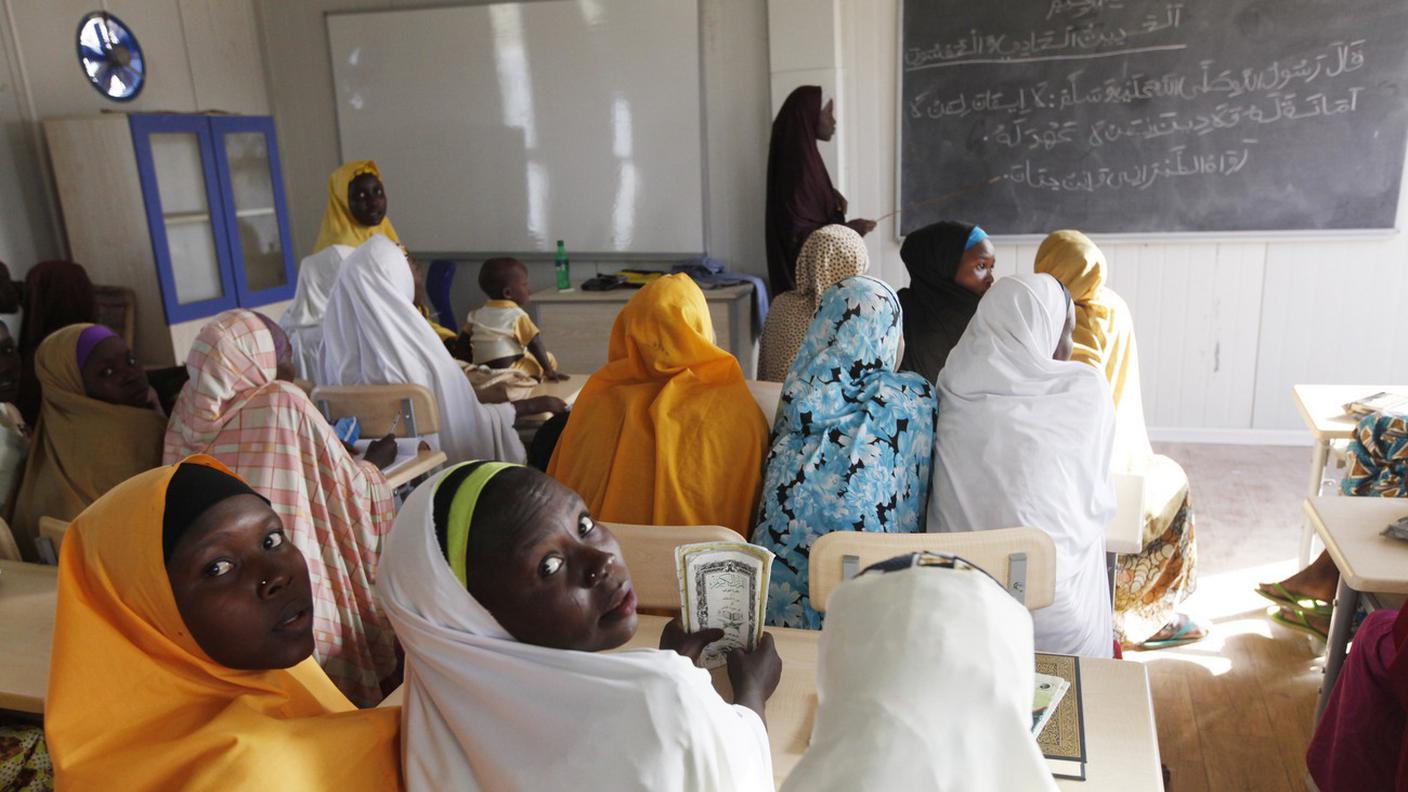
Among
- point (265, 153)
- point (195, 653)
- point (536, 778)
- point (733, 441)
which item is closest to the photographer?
point (536, 778)

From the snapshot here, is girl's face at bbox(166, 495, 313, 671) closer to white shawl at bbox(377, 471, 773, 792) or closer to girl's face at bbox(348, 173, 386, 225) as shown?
white shawl at bbox(377, 471, 773, 792)

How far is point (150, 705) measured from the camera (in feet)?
3.59

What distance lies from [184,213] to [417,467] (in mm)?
3015

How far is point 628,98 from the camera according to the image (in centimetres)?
516

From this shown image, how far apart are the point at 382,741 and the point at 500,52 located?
4.79 m

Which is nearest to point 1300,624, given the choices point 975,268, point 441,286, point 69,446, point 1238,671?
point 1238,671

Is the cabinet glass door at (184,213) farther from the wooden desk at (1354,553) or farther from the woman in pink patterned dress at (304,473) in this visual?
the wooden desk at (1354,553)

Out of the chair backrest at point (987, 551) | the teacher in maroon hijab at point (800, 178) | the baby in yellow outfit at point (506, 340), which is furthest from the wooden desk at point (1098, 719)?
the teacher in maroon hijab at point (800, 178)

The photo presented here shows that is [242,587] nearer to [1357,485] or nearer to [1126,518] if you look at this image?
[1126,518]

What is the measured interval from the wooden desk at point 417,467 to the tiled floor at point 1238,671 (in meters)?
2.02

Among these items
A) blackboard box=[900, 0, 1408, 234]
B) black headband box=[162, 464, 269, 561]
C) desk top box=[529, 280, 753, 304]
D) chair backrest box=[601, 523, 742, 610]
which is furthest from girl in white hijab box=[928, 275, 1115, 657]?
blackboard box=[900, 0, 1408, 234]

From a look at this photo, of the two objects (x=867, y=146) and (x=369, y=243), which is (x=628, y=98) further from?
(x=369, y=243)

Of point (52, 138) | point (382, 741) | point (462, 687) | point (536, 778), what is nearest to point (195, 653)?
point (382, 741)

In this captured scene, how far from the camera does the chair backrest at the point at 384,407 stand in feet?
9.45
